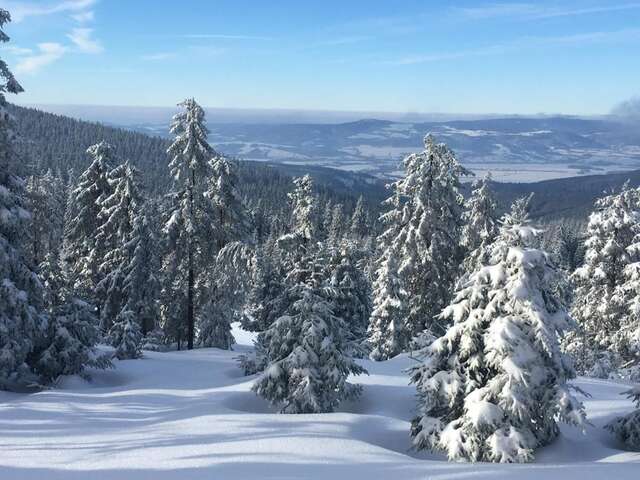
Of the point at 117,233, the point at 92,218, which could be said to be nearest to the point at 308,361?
the point at 117,233

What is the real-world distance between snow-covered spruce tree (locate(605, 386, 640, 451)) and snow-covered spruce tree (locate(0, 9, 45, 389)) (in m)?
18.2

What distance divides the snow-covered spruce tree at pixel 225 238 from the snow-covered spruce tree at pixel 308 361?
1191cm

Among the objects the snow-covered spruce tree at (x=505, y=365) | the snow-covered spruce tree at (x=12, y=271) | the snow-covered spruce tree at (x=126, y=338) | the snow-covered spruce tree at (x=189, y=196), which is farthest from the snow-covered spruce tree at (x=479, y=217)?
the snow-covered spruce tree at (x=12, y=271)

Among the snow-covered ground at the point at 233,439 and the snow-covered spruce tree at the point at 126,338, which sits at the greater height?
the snow-covered ground at the point at 233,439

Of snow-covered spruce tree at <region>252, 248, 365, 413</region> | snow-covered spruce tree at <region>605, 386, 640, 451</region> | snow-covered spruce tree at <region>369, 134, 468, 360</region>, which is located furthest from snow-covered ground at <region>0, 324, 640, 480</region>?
snow-covered spruce tree at <region>369, 134, 468, 360</region>

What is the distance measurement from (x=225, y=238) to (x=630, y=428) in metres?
21.2

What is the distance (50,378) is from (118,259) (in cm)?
1047

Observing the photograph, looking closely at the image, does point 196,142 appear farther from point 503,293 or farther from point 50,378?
point 503,293

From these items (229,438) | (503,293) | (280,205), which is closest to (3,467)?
(229,438)

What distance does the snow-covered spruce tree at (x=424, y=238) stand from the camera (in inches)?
1061

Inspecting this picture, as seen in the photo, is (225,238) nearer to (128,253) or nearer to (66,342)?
(128,253)

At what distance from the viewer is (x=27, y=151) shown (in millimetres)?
20266

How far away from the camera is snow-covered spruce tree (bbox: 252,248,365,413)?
15.2 m

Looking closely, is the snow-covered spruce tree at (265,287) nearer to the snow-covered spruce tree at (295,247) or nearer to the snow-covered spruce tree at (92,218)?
the snow-covered spruce tree at (295,247)
